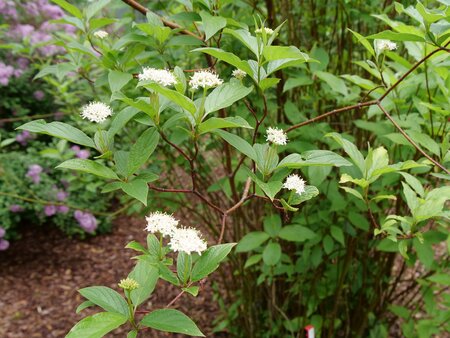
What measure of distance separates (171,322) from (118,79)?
618 millimetres

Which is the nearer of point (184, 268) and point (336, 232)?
point (184, 268)

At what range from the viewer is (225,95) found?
868mm

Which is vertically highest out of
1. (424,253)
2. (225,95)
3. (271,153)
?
(225,95)

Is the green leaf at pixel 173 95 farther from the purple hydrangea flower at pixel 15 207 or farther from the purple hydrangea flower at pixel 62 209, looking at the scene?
the purple hydrangea flower at pixel 15 207

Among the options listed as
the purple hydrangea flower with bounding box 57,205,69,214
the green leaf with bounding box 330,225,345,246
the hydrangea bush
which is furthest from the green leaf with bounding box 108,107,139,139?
the purple hydrangea flower with bounding box 57,205,69,214

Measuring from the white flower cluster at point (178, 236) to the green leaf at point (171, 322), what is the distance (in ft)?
0.36

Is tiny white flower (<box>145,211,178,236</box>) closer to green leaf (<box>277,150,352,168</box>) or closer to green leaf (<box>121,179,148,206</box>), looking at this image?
green leaf (<box>121,179,148,206</box>)

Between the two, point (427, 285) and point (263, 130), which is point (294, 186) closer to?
point (263, 130)

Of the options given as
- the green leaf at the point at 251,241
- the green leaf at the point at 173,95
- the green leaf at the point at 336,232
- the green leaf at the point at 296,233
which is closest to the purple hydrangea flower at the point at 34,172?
the green leaf at the point at 251,241

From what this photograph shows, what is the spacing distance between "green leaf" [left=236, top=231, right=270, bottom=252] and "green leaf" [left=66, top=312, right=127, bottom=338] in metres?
0.88

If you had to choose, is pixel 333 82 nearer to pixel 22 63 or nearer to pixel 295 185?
pixel 295 185

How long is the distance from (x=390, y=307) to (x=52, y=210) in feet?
7.54

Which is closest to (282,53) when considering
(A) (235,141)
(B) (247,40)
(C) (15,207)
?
(B) (247,40)

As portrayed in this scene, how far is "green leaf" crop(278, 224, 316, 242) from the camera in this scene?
1.57m
